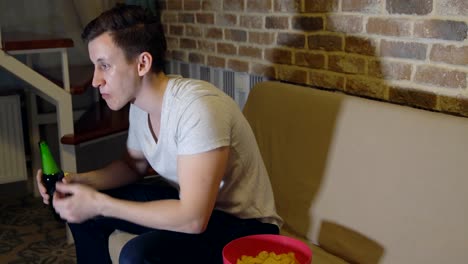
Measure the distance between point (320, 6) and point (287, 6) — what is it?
0.68ft

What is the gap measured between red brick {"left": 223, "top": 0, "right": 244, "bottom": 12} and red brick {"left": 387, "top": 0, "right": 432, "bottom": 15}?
2.92 feet

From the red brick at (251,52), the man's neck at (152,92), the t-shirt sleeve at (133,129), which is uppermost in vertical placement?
the red brick at (251,52)

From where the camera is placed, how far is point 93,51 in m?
1.36

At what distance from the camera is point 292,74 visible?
Answer: 211 cm

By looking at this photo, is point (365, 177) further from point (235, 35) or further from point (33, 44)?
point (33, 44)

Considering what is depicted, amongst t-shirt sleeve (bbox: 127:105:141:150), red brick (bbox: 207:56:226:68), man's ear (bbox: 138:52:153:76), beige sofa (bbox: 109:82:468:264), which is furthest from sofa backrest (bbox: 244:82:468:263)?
red brick (bbox: 207:56:226:68)

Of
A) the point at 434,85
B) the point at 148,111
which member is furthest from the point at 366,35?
the point at 148,111

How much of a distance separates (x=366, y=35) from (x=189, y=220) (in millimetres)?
901

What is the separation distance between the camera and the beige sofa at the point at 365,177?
126 centimetres

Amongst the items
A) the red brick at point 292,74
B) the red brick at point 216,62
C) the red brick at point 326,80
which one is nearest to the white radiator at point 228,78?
the red brick at point 216,62

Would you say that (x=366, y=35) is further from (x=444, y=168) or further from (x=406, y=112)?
(x=444, y=168)

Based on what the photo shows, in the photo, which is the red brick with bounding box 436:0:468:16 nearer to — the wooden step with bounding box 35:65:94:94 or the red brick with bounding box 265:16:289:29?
the red brick with bounding box 265:16:289:29

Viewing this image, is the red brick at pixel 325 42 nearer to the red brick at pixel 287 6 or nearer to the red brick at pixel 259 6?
the red brick at pixel 287 6

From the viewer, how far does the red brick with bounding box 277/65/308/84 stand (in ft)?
6.72
